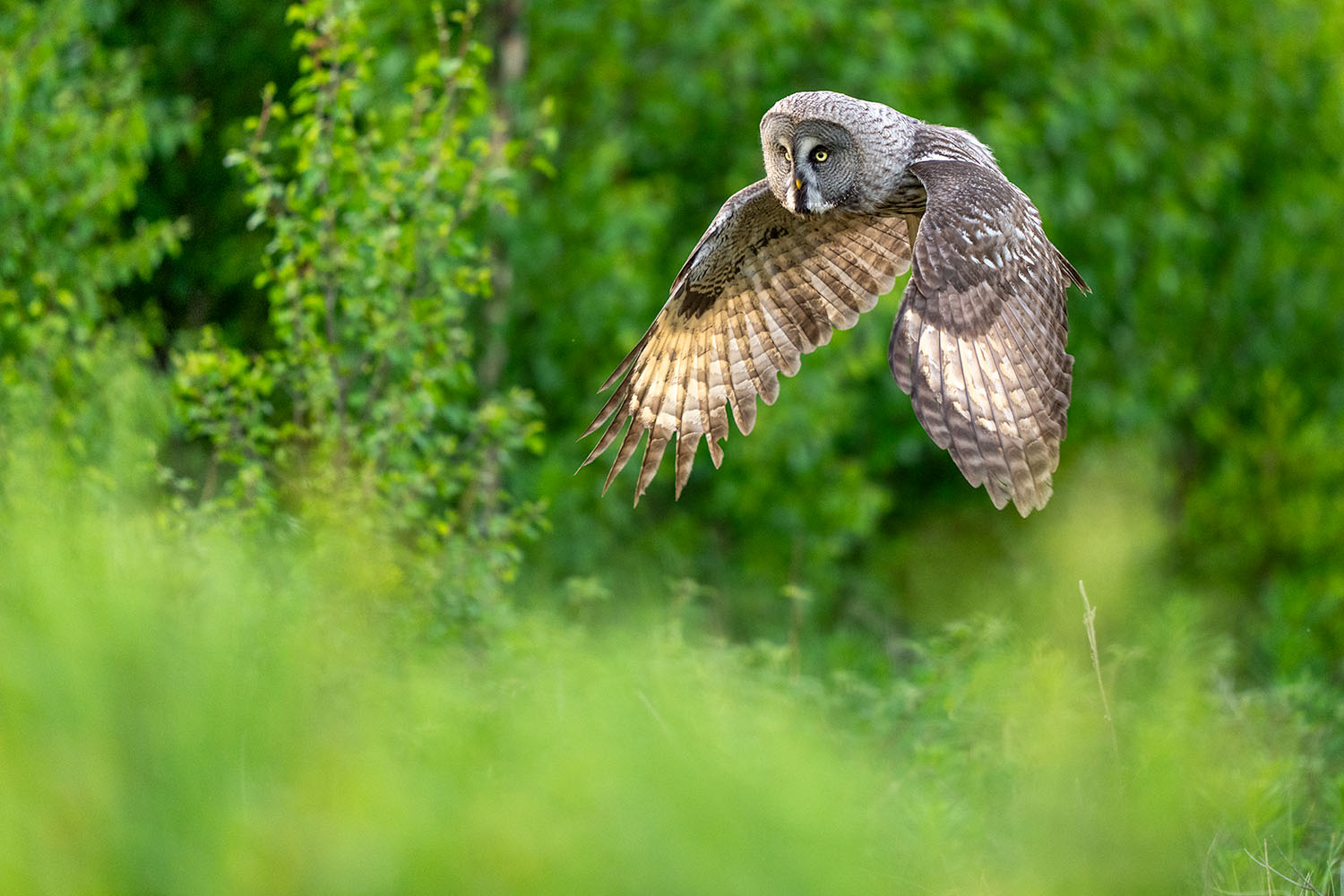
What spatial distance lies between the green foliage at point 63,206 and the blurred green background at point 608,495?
33 millimetres

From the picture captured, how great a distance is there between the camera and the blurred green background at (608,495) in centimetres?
197

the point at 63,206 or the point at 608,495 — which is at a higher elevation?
the point at 63,206

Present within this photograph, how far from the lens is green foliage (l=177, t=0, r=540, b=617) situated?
5965mm

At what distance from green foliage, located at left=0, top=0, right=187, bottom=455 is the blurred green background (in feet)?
0.11

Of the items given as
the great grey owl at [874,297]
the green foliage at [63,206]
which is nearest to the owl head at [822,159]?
the great grey owl at [874,297]

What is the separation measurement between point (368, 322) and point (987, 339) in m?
2.98

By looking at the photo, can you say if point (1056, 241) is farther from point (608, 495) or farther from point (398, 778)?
point (398, 778)

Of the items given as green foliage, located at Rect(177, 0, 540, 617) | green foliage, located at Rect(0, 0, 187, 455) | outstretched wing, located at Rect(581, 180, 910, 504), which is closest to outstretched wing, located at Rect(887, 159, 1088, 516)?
outstretched wing, located at Rect(581, 180, 910, 504)

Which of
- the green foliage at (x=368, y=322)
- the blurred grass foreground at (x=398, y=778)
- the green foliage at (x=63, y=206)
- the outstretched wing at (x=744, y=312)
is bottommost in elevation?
the blurred grass foreground at (x=398, y=778)

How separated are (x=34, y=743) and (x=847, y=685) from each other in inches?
179

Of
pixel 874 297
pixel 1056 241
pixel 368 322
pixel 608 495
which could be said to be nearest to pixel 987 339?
pixel 874 297

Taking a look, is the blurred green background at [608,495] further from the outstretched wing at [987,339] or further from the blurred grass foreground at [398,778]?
the outstretched wing at [987,339]

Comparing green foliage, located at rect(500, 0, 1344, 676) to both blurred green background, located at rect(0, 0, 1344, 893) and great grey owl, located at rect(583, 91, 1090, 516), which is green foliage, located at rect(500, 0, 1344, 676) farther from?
great grey owl, located at rect(583, 91, 1090, 516)

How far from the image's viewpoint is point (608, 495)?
9305 millimetres
